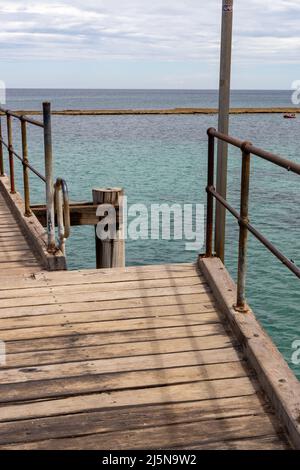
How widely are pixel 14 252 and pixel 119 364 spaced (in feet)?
9.59

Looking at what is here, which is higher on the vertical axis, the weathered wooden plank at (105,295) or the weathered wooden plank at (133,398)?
the weathered wooden plank at (105,295)

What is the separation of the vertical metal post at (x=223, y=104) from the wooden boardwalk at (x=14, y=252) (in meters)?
1.76

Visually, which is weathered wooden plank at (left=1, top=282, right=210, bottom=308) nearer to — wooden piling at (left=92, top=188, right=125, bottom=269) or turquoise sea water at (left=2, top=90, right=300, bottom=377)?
wooden piling at (left=92, top=188, right=125, bottom=269)

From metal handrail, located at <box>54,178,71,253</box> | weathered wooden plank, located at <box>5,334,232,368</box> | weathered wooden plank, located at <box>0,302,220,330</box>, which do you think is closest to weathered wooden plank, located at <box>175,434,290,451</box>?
weathered wooden plank, located at <box>5,334,232,368</box>

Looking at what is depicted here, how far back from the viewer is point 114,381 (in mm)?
3240

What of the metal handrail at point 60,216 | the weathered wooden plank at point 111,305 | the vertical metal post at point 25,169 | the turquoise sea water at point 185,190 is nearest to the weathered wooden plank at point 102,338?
the weathered wooden plank at point 111,305

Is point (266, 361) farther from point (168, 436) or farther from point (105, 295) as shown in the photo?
point (105, 295)

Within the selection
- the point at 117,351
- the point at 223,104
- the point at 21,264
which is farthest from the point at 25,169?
the point at 117,351

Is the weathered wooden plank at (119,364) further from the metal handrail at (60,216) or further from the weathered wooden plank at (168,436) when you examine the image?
the metal handrail at (60,216)

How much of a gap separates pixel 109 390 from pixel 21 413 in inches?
19.4

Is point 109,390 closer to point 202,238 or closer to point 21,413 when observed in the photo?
point 21,413

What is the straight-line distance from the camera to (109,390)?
10.3 feet

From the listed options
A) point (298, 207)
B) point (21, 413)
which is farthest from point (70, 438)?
point (298, 207)

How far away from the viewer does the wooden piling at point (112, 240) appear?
8.14 m
